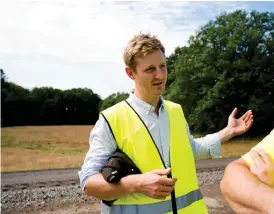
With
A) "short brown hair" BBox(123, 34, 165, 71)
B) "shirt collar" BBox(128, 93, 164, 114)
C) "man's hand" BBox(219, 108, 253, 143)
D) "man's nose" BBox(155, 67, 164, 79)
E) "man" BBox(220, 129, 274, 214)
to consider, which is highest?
"short brown hair" BBox(123, 34, 165, 71)

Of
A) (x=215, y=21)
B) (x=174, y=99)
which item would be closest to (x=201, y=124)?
(x=174, y=99)

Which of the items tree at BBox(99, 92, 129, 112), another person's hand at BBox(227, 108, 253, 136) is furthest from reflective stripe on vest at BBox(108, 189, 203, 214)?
tree at BBox(99, 92, 129, 112)

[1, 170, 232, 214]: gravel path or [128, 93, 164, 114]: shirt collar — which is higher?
[128, 93, 164, 114]: shirt collar

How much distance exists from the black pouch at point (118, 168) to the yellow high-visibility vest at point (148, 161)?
0.08m

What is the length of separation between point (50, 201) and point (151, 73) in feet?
24.6

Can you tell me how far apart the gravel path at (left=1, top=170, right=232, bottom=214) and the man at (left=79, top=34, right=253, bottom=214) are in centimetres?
588

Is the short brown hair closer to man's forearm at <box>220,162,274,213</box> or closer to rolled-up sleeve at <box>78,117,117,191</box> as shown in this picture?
rolled-up sleeve at <box>78,117,117,191</box>

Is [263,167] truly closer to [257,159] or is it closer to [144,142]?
[257,159]

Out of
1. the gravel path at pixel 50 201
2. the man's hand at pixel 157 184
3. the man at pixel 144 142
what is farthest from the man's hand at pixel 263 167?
the gravel path at pixel 50 201

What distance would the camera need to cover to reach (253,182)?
1.73 metres

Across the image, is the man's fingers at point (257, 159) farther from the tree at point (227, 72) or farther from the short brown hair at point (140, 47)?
the tree at point (227, 72)

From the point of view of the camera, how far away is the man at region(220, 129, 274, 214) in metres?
1.63

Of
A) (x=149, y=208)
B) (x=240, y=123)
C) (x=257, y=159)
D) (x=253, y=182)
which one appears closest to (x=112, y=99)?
(x=240, y=123)

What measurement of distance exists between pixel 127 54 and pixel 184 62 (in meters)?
41.0
